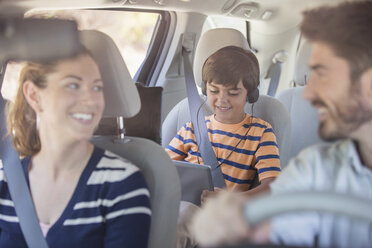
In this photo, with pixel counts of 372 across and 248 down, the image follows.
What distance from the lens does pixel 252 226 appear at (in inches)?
22.3

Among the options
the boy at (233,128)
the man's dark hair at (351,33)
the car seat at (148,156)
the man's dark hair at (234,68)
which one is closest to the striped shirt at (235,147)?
the boy at (233,128)

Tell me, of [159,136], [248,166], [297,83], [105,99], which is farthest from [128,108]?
[248,166]

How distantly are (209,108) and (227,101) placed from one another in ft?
0.21

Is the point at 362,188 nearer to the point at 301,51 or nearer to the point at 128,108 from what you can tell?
the point at 301,51

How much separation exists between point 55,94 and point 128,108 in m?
0.19

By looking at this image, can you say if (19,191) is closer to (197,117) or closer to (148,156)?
(148,156)

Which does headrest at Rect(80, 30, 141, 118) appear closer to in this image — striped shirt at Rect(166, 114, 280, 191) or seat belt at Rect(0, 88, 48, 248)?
seat belt at Rect(0, 88, 48, 248)

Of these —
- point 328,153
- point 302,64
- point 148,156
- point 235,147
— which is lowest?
point 235,147

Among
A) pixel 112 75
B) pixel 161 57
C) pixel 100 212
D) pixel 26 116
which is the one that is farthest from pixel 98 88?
pixel 161 57

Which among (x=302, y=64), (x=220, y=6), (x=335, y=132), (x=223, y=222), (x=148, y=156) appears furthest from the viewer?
(x=220, y=6)

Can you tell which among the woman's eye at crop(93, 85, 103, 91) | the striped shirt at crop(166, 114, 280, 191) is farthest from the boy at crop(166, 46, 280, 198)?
the woman's eye at crop(93, 85, 103, 91)

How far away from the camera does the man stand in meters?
0.67

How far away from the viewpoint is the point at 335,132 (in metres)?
0.71

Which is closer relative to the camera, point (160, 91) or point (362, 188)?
point (362, 188)
